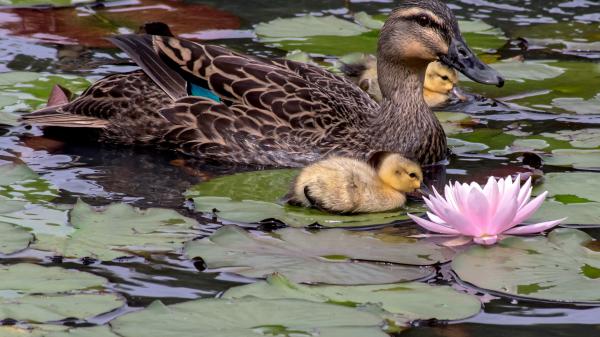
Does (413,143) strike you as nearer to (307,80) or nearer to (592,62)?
(307,80)

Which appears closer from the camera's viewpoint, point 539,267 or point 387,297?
point 387,297

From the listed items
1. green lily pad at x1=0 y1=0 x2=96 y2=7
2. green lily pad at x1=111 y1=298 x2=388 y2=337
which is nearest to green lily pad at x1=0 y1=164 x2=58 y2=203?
green lily pad at x1=111 y1=298 x2=388 y2=337

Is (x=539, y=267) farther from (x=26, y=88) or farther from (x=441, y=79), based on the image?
(x=26, y=88)

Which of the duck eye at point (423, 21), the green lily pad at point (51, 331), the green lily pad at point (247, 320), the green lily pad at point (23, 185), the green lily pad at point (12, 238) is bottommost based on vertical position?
the green lily pad at point (23, 185)

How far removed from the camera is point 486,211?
617cm

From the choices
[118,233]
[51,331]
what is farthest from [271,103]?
[51,331]

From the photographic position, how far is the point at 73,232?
627cm

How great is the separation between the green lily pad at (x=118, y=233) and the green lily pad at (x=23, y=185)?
586 mm

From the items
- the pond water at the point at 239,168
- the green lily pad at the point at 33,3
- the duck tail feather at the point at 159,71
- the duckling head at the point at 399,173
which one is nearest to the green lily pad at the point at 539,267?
the pond water at the point at 239,168

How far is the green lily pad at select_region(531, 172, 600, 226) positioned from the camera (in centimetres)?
666

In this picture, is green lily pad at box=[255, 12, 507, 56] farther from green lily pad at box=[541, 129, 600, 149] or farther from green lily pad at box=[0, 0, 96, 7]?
green lily pad at box=[541, 129, 600, 149]

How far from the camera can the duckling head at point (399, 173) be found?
A: 23.2 ft

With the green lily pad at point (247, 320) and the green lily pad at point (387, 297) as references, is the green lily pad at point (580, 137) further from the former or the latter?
the green lily pad at point (247, 320)

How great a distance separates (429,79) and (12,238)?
4.32m
